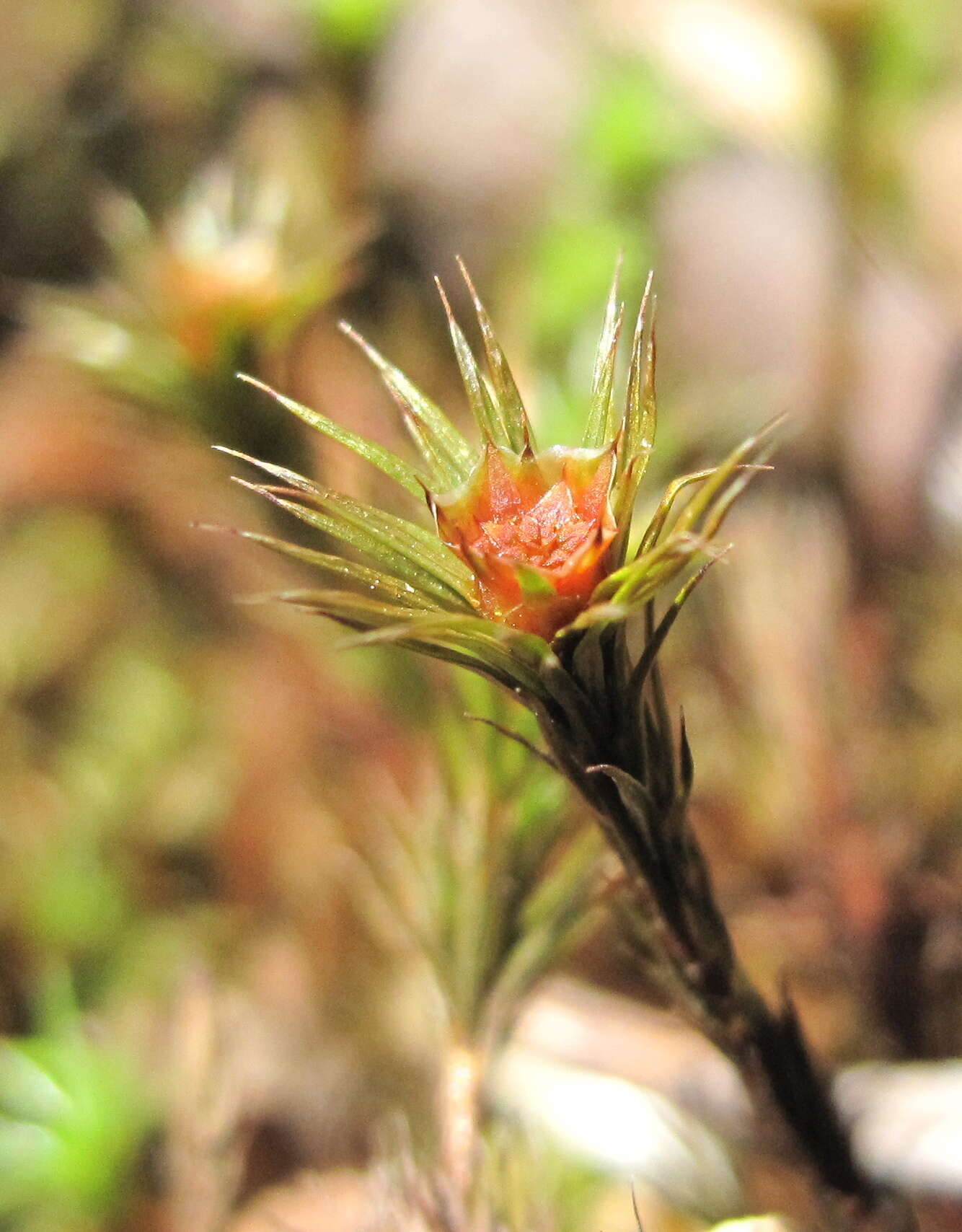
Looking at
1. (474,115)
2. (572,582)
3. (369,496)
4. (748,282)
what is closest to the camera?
(572,582)

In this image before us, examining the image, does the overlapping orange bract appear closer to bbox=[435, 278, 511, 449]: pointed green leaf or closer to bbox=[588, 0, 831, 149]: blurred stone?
bbox=[435, 278, 511, 449]: pointed green leaf

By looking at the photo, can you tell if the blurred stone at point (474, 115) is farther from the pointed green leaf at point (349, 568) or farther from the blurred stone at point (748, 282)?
the pointed green leaf at point (349, 568)

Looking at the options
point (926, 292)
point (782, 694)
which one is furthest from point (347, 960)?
point (926, 292)

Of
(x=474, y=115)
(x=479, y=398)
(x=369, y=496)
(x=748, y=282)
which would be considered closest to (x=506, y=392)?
(x=479, y=398)

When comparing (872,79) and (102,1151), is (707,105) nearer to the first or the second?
(872,79)

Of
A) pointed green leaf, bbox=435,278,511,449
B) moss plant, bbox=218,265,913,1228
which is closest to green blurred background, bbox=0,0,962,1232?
moss plant, bbox=218,265,913,1228

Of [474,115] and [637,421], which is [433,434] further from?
[474,115]
